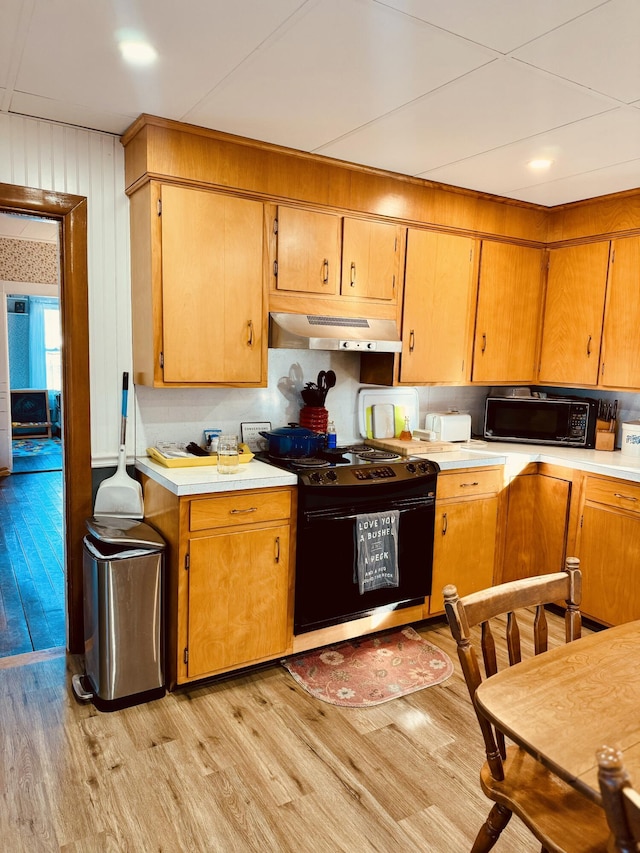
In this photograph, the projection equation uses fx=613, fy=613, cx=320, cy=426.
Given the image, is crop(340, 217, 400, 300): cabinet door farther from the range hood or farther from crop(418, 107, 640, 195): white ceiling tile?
crop(418, 107, 640, 195): white ceiling tile

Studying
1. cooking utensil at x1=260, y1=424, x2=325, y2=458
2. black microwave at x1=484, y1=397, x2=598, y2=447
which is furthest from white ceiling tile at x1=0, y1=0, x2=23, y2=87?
black microwave at x1=484, y1=397, x2=598, y2=447

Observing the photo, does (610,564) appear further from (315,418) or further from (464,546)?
(315,418)

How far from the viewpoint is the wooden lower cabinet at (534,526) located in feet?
11.7

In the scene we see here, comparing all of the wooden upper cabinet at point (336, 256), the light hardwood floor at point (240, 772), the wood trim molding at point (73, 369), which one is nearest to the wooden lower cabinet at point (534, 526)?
the light hardwood floor at point (240, 772)

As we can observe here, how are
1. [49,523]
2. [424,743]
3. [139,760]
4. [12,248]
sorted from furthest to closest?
[12,248] < [49,523] < [424,743] < [139,760]

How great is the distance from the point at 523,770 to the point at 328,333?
2.06 m

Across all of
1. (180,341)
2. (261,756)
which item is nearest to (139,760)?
(261,756)

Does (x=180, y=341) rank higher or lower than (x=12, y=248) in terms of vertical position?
lower

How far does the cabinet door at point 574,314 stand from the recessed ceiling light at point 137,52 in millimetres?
2774

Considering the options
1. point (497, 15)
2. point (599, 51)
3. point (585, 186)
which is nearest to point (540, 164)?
point (585, 186)

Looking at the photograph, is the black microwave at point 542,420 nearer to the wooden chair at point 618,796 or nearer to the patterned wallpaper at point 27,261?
the wooden chair at point 618,796

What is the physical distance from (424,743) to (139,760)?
1083mm

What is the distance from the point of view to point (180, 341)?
2781 millimetres

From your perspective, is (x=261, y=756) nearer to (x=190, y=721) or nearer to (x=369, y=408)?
(x=190, y=721)
